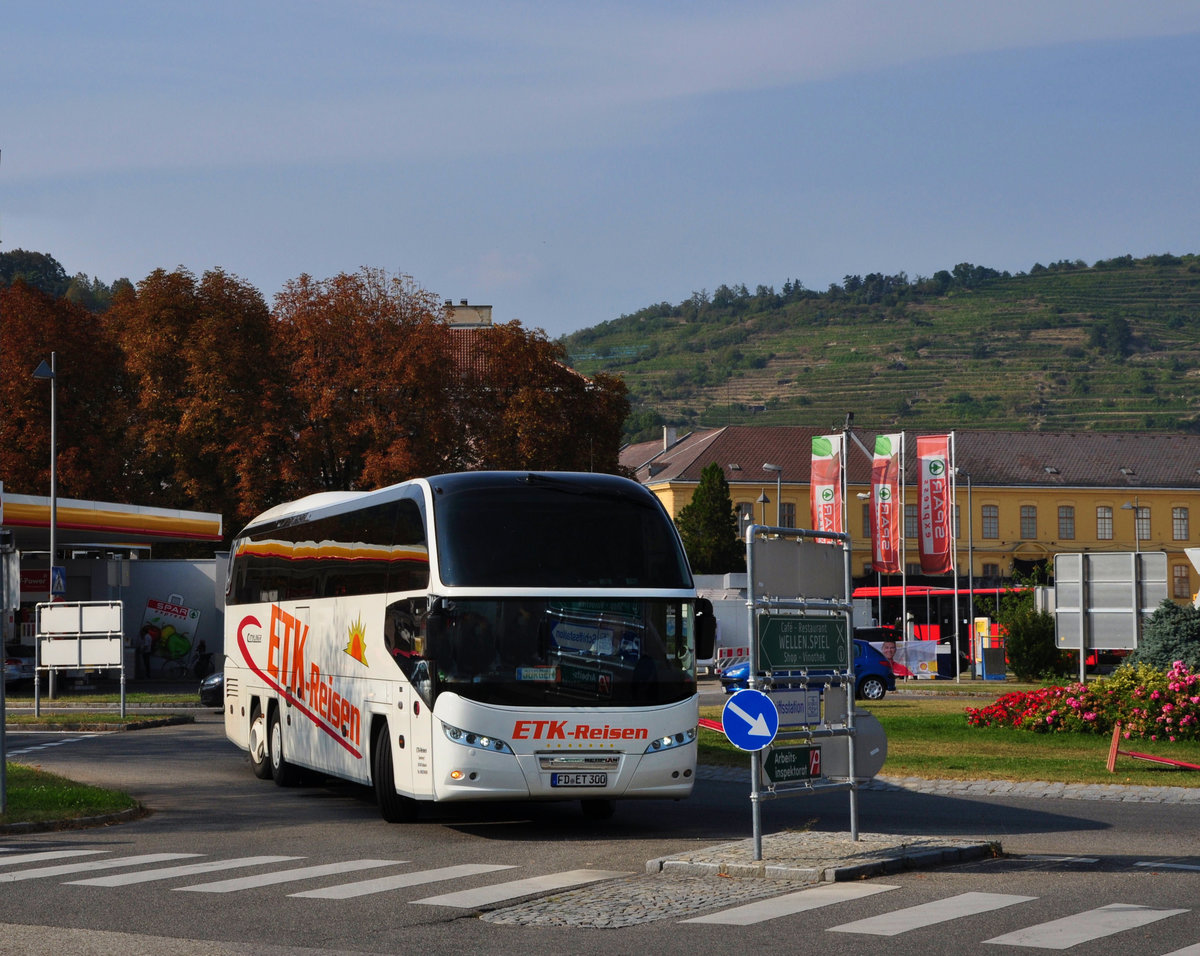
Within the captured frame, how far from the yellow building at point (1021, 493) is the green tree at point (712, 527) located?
248 inches

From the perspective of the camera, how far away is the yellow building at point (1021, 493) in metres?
102

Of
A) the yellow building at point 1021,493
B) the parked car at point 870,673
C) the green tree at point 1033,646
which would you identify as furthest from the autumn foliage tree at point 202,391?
the yellow building at point 1021,493

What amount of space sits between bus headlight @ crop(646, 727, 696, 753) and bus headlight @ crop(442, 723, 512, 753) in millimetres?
1319

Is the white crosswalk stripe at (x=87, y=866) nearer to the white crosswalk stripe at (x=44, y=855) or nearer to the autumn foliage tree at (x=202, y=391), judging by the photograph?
the white crosswalk stripe at (x=44, y=855)

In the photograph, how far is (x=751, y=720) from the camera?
477 inches

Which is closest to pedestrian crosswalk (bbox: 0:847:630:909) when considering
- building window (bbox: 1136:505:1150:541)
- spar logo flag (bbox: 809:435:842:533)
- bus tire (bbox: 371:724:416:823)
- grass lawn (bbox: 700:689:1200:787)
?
bus tire (bbox: 371:724:416:823)

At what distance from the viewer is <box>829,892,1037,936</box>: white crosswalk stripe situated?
9531mm

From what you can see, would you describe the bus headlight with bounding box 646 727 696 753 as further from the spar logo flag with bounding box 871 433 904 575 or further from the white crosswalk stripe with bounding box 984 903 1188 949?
the spar logo flag with bounding box 871 433 904 575

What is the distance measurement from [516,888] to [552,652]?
341 centimetres

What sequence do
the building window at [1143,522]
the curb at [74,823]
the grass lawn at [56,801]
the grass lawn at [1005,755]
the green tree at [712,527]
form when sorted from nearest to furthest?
the curb at [74,823], the grass lawn at [56,801], the grass lawn at [1005,755], the green tree at [712,527], the building window at [1143,522]

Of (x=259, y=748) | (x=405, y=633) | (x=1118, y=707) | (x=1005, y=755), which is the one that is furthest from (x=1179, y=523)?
(x=405, y=633)

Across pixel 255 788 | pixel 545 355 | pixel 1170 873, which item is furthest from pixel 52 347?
pixel 1170 873

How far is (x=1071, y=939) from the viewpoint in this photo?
9070mm

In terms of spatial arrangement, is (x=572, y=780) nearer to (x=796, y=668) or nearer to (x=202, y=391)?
(x=796, y=668)
